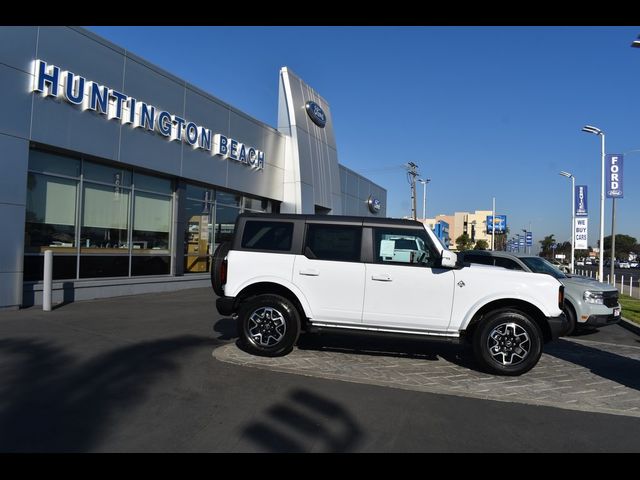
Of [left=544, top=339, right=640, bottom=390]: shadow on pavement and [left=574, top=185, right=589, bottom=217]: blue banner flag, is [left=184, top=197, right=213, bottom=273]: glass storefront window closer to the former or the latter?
[left=544, top=339, right=640, bottom=390]: shadow on pavement

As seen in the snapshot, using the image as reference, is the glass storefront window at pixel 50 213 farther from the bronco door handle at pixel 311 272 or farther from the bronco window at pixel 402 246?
the bronco window at pixel 402 246

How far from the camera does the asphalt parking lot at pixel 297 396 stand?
390 cm

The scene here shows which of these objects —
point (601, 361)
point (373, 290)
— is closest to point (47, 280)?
point (373, 290)

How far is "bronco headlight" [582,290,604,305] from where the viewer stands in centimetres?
897

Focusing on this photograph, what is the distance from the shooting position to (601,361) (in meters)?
7.15

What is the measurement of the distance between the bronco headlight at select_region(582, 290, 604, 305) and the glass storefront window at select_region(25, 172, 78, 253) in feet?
38.1

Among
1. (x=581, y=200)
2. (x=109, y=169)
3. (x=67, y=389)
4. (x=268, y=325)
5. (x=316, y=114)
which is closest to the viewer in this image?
(x=67, y=389)

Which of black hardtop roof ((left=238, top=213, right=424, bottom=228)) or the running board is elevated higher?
black hardtop roof ((left=238, top=213, right=424, bottom=228))

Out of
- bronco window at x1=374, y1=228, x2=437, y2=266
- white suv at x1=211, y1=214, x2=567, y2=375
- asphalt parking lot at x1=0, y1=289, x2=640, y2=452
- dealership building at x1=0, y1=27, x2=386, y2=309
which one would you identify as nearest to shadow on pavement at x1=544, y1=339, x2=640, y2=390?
asphalt parking lot at x1=0, y1=289, x2=640, y2=452

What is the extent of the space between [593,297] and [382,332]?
5.14m

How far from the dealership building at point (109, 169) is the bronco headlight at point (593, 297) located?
11.3 m

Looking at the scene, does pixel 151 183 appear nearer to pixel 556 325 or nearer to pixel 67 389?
pixel 67 389

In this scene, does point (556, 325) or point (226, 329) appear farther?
point (226, 329)
